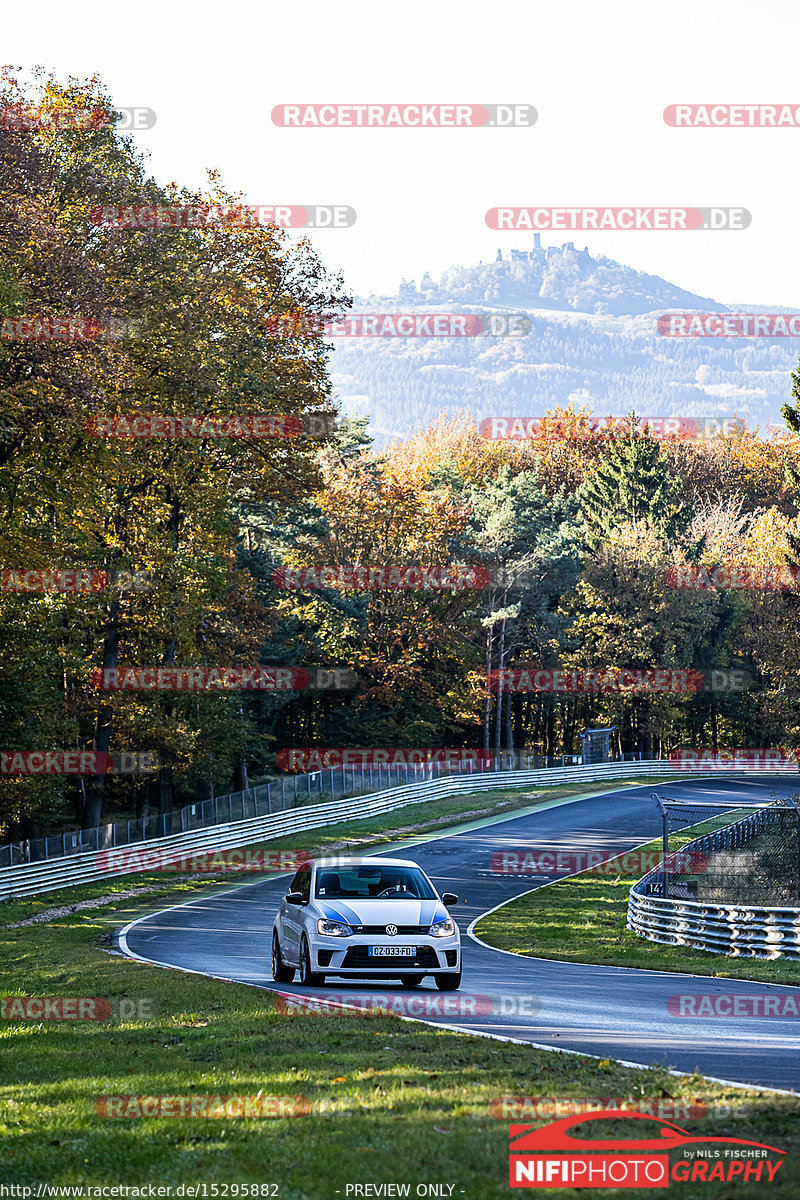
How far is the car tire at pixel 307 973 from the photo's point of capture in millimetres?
15109

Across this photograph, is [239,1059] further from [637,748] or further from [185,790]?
[637,748]

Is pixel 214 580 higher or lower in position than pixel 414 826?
higher

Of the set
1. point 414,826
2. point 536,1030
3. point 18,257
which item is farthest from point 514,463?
point 536,1030

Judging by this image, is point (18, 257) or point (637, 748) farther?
point (637, 748)

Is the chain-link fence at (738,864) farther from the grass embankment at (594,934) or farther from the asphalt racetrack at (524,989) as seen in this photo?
the asphalt racetrack at (524,989)

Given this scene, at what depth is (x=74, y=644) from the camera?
122 ft

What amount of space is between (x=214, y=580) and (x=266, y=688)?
2137 cm

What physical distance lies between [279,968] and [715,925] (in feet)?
29.1

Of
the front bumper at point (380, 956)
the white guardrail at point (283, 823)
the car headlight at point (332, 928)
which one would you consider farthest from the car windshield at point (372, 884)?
the white guardrail at point (283, 823)

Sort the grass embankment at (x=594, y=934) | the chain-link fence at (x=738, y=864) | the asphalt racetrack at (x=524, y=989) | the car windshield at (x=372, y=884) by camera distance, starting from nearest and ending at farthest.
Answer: the asphalt racetrack at (x=524, y=989) < the car windshield at (x=372, y=884) < the grass embankment at (x=594, y=934) < the chain-link fence at (x=738, y=864)

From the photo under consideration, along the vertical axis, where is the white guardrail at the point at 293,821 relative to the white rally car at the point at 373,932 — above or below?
below

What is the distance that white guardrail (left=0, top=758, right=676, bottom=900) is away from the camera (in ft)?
109

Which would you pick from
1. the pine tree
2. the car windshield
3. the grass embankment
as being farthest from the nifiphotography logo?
the pine tree

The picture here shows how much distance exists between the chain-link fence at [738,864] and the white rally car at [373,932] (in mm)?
6932
